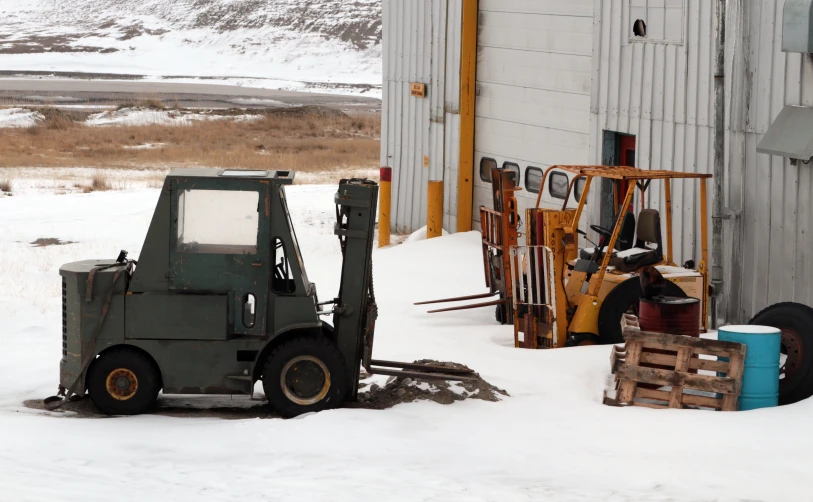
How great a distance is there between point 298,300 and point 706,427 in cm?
329

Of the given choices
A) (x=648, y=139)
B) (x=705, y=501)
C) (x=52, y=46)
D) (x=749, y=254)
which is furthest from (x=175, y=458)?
(x=52, y=46)

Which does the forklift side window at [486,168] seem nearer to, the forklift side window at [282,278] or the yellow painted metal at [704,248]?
the yellow painted metal at [704,248]

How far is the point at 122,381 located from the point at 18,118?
34018 mm

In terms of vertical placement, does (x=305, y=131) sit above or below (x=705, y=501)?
above

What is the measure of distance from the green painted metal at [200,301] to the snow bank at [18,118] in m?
32.7

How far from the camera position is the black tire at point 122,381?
8.76 m

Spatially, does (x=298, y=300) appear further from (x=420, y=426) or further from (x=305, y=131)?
(x=305, y=131)

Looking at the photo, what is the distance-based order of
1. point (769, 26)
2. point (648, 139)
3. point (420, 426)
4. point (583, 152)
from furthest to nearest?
point (583, 152)
point (648, 139)
point (769, 26)
point (420, 426)

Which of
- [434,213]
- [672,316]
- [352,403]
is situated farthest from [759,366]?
[434,213]

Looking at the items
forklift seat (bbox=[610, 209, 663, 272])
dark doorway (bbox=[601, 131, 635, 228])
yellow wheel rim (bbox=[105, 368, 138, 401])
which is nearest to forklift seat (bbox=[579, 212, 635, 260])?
forklift seat (bbox=[610, 209, 663, 272])

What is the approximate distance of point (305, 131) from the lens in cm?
4244

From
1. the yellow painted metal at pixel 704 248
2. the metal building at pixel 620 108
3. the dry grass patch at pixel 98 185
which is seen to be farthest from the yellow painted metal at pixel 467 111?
the dry grass patch at pixel 98 185

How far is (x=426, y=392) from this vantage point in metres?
9.31

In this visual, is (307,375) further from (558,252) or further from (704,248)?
(704,248)
